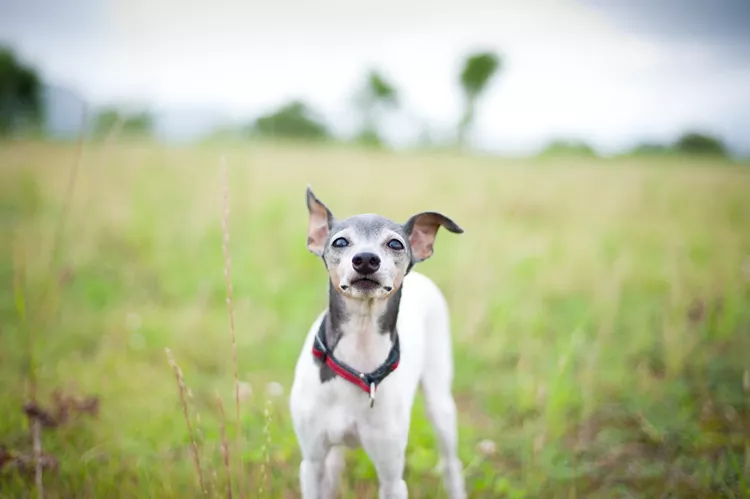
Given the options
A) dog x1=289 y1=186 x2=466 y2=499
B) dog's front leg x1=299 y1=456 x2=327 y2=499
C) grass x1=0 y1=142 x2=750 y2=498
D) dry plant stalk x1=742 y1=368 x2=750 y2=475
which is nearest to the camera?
dog x1=289 y1=186 x2=466 y2=499

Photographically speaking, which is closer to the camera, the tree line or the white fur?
the white fur

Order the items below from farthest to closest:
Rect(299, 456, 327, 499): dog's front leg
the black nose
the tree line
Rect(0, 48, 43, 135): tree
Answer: Rect(0, 48, 43, 135): tree → the tree line → Rect(299, 456, 327, 499): dog's front leg → the black nose

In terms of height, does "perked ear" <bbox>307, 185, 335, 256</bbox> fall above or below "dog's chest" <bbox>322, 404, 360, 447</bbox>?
above

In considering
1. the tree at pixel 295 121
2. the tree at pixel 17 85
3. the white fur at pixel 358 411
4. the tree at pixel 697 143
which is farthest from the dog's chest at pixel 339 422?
the tree at pixel 295 121

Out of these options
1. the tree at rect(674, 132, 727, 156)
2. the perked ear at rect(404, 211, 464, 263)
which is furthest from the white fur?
the tree at rect(674, 132, 727, 156)

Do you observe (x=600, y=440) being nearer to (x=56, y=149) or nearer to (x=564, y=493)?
(x=564, y=493)

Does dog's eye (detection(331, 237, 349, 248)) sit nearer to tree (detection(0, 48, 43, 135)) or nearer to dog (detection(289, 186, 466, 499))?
dog (detection(289, 186, 466, 499))

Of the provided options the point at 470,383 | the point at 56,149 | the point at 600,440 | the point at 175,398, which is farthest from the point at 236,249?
the point at 56,149

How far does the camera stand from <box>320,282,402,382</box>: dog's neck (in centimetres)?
201

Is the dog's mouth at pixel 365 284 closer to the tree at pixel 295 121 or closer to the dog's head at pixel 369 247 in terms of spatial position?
the dog's head at pixel 369 247

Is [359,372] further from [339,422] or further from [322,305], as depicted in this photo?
[322,305]

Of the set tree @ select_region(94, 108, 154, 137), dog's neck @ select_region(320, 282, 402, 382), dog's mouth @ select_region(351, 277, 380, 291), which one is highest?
tree @ select_region(94, 108, 154, 137)

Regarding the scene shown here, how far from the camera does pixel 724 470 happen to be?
9.73 feet

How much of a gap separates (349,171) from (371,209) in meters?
2.98
